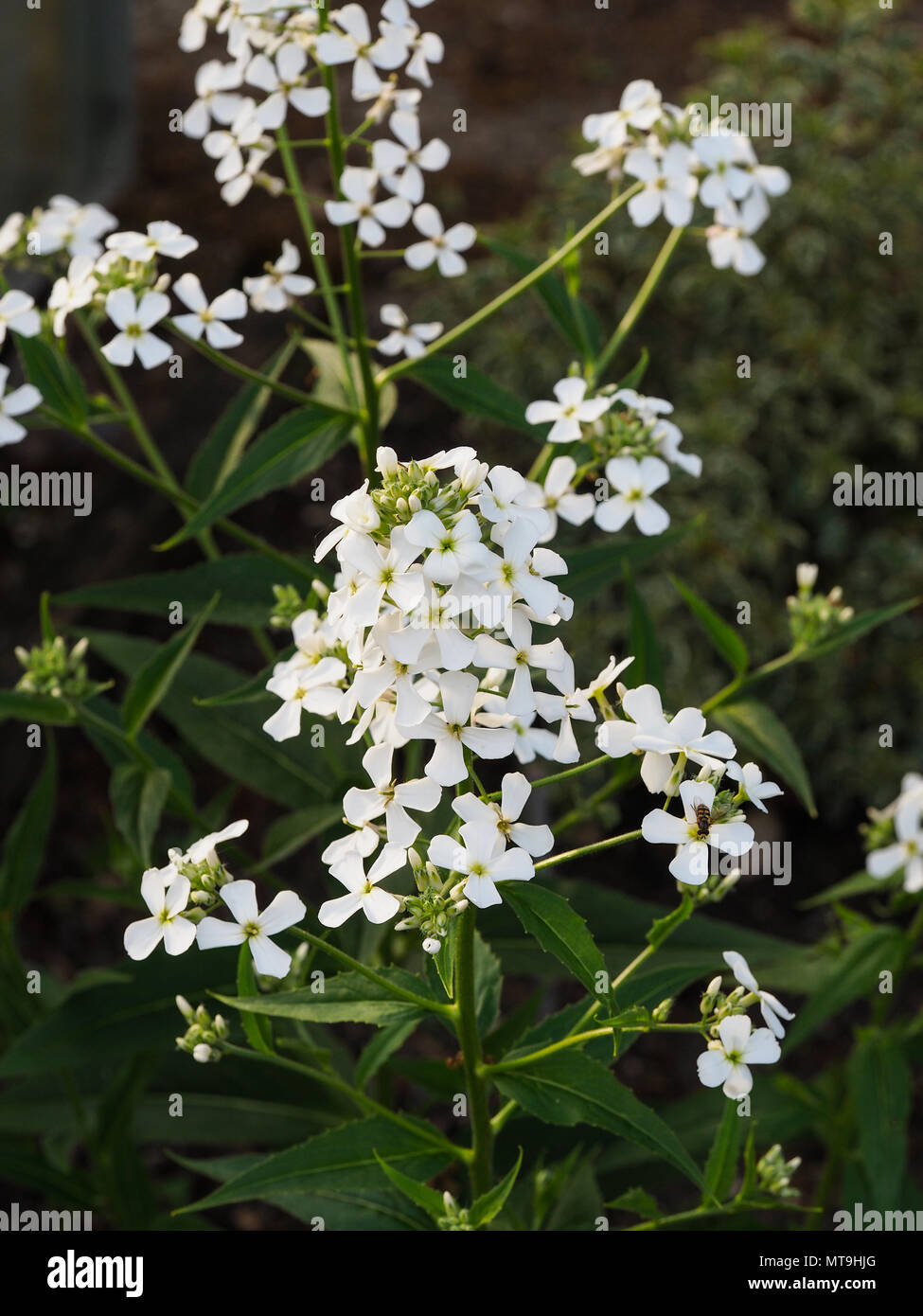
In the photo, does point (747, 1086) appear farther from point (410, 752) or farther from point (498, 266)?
point (498, 266)

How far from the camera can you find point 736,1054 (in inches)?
59.5

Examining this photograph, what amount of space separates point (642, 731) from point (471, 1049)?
50cm

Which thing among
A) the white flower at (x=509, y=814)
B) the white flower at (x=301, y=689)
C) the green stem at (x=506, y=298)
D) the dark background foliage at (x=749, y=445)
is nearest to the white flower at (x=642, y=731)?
the white flower at (x=509, y=814)

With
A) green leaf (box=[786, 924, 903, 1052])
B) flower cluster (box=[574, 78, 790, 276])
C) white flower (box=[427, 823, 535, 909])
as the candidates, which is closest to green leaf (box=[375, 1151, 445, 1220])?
white flower (box=[427, 823, 535, 909])

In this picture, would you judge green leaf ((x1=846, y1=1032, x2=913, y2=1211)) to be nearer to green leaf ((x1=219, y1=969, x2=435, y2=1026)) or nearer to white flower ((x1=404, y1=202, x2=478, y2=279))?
green leaf ((x1=219, y1=969, x2=435, y2=1026))

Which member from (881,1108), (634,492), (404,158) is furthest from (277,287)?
(881,1108)

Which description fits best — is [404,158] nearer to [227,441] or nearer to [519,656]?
[227,441]

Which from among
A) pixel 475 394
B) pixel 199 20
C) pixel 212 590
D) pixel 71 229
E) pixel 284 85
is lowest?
pixel 212 590

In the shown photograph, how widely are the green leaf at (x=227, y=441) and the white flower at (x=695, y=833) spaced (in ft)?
4.09

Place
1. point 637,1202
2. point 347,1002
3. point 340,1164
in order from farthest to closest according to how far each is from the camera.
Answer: point 637,1202 → point 340,1164 → point 347,1002

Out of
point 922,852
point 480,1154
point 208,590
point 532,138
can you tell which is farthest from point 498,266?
point 480,1154

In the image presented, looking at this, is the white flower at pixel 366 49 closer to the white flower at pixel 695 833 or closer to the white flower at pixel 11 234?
the white flower at pixel 11 234

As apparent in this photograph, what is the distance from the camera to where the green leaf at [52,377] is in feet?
6.93
